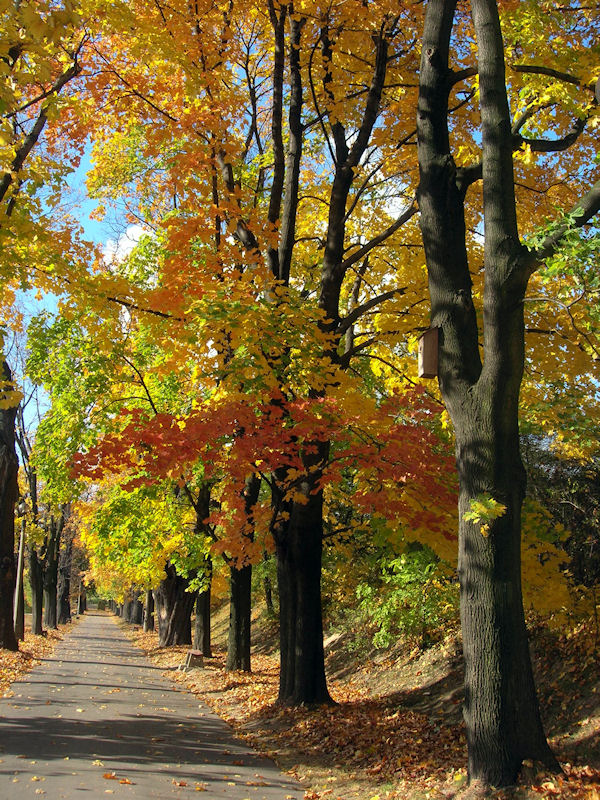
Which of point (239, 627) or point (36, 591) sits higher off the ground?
point (36, 591)

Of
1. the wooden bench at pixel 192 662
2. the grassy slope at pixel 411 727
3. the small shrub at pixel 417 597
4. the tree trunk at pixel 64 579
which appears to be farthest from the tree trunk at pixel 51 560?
the small shrub at pixel 417 597

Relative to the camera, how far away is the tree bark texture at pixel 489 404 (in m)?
5.43

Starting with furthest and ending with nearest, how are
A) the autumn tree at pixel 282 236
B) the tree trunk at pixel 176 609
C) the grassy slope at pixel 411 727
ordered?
the tree trunk at pixel 176 609, the autumn tree at pixel 282 236, the grassy slope at pixel 411 727

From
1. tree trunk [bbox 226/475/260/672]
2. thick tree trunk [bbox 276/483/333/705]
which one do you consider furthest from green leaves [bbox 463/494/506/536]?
tree trunk [bbox 226/475/260/672]

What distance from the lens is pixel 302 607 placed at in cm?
1087

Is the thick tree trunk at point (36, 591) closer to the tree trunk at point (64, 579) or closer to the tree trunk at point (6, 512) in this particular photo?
the tree trunk at point (6, 512)

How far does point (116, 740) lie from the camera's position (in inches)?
348

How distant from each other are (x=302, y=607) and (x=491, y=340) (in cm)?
640

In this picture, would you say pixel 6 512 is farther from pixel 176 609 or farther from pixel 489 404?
pixel 489 404

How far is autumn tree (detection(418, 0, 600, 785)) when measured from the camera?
17.8ft

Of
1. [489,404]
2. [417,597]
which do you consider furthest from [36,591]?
[489,404]

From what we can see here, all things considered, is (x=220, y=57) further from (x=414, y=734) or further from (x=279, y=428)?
(x=414, y=734)

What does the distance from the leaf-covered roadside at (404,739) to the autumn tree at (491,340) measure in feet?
1.85

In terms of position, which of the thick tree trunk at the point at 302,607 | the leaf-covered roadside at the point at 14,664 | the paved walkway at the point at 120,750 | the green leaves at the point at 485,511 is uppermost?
the green leaves at the point at 485,511
